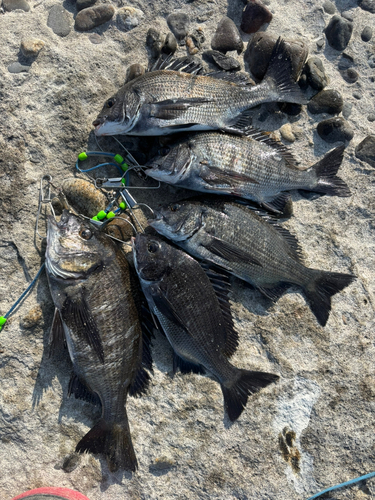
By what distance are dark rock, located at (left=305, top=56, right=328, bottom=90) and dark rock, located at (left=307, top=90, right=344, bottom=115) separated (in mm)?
99

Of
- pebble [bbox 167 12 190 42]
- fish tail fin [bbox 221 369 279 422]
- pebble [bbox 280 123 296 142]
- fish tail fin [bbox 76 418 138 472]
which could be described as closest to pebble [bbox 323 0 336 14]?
pebble [bbox 280 123 296 142]

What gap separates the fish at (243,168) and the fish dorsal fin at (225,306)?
2.78 feet

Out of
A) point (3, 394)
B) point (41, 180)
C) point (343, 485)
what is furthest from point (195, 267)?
point (343, 485)

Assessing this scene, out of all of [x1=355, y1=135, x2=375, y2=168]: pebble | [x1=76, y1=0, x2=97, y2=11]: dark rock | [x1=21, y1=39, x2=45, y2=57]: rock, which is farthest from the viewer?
[x1=355, y1=135, x2=375, y2=168]: pebble

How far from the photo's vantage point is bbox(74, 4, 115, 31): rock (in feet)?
12.5

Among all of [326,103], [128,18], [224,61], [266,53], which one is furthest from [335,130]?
[128,18]

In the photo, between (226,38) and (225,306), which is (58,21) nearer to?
(226,38)

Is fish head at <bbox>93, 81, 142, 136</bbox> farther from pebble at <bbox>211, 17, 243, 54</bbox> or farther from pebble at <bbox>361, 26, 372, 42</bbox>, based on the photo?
pebble at <bbox>361, 26, 372, 42</bbox>

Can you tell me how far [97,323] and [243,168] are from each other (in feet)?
6.84

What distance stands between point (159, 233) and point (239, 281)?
39.4 inches

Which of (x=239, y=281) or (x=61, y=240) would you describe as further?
(x=239, y=281)

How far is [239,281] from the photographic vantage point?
149 inches

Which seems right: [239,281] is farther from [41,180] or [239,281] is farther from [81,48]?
[81,48]

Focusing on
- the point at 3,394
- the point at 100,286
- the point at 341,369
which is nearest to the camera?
the point at 100,286
